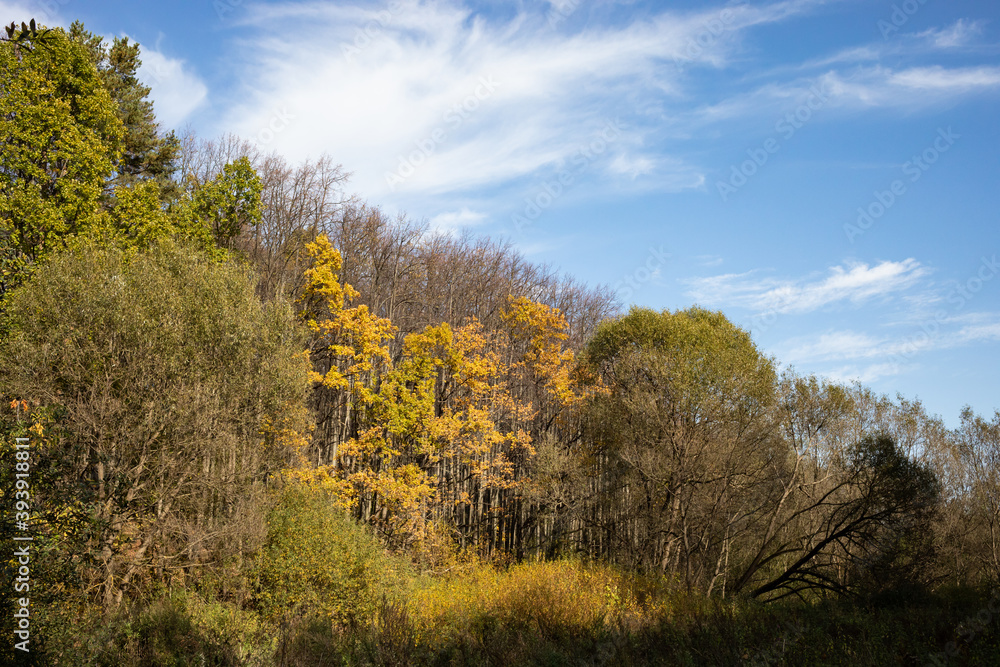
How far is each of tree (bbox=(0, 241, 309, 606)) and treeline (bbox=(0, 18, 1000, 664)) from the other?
8 cm

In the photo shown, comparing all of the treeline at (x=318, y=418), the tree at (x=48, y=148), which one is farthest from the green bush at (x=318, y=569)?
the tree at (x=48, y=148)

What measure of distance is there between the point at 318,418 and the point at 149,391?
12947 mm

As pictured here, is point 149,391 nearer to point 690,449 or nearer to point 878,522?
point 690,449

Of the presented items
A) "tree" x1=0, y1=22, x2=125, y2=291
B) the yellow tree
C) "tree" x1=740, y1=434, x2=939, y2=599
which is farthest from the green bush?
"tree" x1=740, y1=434, x2=939, y2=599

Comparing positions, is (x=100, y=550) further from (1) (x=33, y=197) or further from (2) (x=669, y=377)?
(2) (x=669, y=377)

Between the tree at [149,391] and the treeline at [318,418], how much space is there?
79mm

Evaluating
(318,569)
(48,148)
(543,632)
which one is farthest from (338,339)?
(543,632)

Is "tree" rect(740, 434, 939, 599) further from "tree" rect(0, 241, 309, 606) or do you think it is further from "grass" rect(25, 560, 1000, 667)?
"tree" rect(0, 241, 309, 606)

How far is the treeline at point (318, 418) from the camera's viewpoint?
54.5 feet

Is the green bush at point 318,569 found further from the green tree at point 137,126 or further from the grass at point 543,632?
the green tree at point 137,126

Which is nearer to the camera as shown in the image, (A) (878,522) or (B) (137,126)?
(A) (878,522)

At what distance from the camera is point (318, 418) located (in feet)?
98.9

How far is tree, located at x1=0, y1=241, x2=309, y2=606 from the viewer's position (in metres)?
15.9

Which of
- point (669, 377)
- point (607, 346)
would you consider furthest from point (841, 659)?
point (607, 346)
